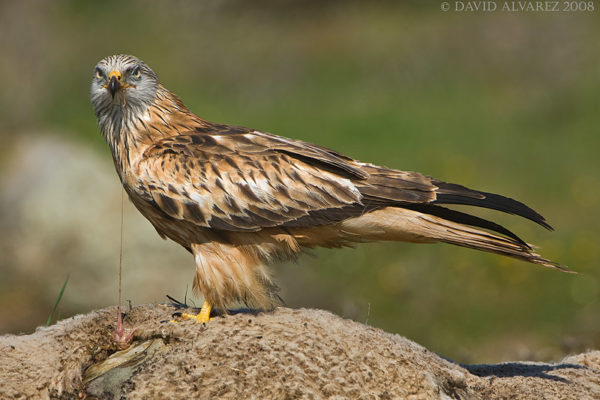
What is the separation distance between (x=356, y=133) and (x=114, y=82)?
39.8ft

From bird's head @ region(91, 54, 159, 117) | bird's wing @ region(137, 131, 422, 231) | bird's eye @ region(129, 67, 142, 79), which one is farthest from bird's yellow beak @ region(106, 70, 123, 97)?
bird's wing @ region(137, 131, 422, 231)

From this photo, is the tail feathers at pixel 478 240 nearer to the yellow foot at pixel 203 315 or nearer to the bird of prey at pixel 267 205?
the bird of prey at pixel 267 205

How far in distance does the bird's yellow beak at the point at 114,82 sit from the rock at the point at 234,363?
177 centimetres

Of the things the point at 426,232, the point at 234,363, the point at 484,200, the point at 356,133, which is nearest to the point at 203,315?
the point at 234,363

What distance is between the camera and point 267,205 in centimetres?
605

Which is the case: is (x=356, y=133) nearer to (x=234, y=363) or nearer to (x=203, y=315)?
(x=203, y=315)

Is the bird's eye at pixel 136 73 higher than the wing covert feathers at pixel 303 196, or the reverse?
the bird's eye at pixel 136 73

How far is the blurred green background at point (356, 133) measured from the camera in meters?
12.7

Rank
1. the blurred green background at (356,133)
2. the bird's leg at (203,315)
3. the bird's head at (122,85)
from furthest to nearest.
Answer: the blurred green background at (356,133), the bird's head at (122,85), the bird's leg at (203,315)

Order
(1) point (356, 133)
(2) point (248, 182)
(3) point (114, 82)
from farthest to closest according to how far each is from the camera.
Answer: (1) point (356, 133), (3) point (114, 82), (2) point (248, 182)

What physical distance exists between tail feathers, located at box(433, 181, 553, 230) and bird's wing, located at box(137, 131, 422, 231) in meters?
0.58

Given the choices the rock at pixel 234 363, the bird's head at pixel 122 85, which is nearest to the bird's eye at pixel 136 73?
the bird's head at pixel 122 85

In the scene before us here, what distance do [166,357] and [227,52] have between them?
19.8m

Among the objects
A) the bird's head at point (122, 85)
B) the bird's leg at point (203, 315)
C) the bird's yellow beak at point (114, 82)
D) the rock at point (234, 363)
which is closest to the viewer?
the rock at point (234, 363)
